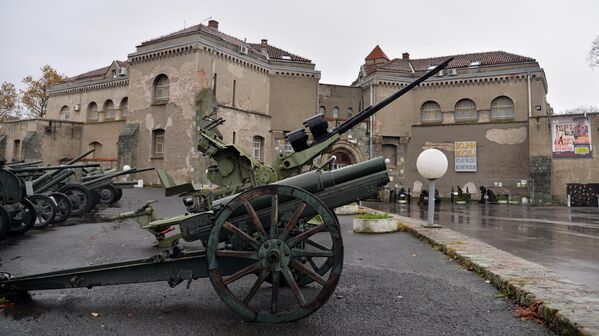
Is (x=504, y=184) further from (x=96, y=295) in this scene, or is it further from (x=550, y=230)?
(x=96, y=295)

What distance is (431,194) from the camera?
892cm

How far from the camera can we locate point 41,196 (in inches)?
372

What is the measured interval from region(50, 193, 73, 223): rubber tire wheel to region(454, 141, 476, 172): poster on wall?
25057 mm

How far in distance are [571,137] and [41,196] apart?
29365 millimetres

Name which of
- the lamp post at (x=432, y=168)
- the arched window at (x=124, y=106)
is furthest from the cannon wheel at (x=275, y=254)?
the arched window at (x=124, y=106)

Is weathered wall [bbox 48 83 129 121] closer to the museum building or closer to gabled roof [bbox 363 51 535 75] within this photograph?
the museum building

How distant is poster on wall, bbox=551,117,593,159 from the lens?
24.7 metres

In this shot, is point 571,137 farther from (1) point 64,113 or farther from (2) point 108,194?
(1) point 64,113

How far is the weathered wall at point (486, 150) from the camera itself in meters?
26.8

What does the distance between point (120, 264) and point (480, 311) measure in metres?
3.38

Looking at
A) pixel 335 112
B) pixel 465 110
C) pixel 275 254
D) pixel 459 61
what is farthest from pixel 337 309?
pixel 459 61

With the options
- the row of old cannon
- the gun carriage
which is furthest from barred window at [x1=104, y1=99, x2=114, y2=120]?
the gun carriage

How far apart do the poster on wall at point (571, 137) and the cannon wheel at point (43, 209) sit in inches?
1125

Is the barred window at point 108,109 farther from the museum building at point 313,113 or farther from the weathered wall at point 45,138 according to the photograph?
the weathered wall at point 45,138
